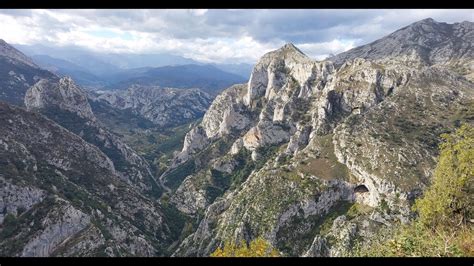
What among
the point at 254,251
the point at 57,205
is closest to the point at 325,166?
the point at 57,205

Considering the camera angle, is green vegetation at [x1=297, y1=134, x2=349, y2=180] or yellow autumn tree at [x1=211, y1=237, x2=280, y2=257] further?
green vegetation at [x1=297, y1=134, x2=349, y2=180]

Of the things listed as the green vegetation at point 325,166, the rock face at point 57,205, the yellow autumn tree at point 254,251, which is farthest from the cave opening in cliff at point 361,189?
the yellow autumn tree at point 254,251

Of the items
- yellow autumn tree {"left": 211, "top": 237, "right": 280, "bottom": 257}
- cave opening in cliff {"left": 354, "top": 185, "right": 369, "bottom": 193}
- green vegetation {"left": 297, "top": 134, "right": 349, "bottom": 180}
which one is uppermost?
yellow autumn tree {"left": 211, "top": 237, "right": 280, "bottom": 257}

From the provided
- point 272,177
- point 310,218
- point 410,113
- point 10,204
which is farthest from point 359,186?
point 10,204

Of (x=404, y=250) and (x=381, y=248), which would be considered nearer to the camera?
(x=404, y=250)

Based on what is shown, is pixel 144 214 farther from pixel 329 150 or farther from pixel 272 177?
pixel 329 150

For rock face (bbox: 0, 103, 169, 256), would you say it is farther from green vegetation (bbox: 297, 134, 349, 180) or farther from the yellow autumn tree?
the yellow autumn tree

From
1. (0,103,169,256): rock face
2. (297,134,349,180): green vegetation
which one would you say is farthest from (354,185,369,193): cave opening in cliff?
(0,103,169,256): rock face
